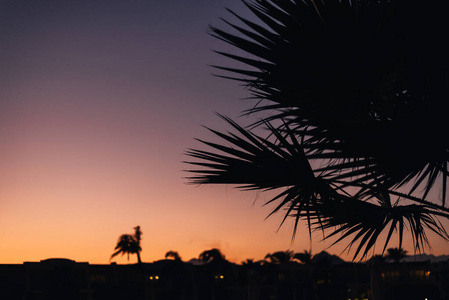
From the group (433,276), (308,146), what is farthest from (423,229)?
(433,276)

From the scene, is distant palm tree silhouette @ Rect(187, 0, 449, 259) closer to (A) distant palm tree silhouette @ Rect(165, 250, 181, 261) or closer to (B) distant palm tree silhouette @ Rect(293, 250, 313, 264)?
(A) distant palm tree silhouette @ Rect(165, 250, 181, 261)

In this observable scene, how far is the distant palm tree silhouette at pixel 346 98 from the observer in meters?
5.06

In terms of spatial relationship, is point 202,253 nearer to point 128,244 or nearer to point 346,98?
point 128,244

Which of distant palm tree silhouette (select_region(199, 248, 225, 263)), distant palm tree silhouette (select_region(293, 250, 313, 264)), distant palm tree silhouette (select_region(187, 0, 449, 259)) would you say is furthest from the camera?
distant palm tree silhouette (select_region(293, 250, 313, 264))

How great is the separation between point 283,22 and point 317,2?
0.54m

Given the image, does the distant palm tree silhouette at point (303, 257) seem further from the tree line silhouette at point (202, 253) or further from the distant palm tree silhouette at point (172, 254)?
the distant palm tree silhouette at point (172, 254)

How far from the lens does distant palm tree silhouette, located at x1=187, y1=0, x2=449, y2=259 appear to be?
506cm

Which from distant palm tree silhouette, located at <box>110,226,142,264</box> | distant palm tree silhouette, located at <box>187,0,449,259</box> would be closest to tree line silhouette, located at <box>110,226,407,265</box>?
distant palm tree silhouette, located at <box>110,226,142,264</box>

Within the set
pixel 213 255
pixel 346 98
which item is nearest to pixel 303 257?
pixel 213 255

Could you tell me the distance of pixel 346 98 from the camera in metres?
5.22

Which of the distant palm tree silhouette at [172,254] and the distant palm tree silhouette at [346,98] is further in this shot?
the distant palm tree silhouette at [172,254]

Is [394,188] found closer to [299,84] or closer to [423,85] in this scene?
[423,85]

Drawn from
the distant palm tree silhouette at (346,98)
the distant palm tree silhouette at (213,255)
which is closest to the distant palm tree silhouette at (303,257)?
the distant palm tree silhouette at (213,255)

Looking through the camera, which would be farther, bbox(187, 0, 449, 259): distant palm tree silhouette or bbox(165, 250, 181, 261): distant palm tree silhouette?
bbox(165, 250, 181, 261): distant palm tree silhouette
